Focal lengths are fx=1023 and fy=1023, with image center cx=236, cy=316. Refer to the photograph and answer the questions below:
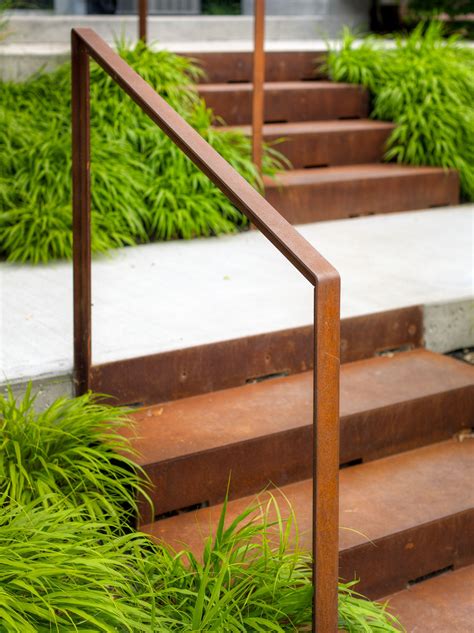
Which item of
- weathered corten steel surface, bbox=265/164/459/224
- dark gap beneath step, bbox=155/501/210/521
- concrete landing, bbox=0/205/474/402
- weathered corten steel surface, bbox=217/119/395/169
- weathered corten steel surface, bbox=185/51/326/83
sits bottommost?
dark gap beneath step, bbox=155/501/210/521

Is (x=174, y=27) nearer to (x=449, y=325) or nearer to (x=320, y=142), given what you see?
(x=320, y=142)

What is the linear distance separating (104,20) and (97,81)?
8.12 feet

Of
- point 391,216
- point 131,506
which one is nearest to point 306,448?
point 131,506

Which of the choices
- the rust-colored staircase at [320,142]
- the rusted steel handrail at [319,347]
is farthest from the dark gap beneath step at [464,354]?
the rusted steel handrail at [319,347]

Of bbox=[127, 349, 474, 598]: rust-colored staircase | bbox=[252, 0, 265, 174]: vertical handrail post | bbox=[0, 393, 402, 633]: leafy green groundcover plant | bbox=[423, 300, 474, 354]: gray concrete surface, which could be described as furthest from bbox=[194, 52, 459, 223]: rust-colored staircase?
bbox=[0, 393, 402, 633]: leafy green groundcover plant

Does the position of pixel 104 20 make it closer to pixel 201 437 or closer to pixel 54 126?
pixel 54 126

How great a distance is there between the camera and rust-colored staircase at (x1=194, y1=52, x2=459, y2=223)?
4953 millimetres

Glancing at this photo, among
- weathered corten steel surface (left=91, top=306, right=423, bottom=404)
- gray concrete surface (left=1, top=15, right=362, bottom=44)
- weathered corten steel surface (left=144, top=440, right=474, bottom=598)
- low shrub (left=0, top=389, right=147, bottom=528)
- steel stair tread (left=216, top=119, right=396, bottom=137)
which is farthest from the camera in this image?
gray concrete surface (left=1, top=15, right=362, bottom=44)

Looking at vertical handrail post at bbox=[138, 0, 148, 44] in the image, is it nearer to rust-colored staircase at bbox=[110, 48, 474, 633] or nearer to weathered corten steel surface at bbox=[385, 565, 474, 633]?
rust-colored staircase at bbox=[110, 48, 474, 633]

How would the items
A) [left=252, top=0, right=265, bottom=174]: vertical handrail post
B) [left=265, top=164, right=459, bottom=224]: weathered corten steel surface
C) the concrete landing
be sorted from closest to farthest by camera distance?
the concrete landing
[left=252, top=0, right=265, bottom=174]: vertical handrail post
[left=265, top=164, right=459, bottom=224]: weathered corten steel surface

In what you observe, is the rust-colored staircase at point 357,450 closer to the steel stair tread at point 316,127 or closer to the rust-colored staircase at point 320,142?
the rust-colored staircase at point 320,142

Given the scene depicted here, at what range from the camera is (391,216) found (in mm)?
5145

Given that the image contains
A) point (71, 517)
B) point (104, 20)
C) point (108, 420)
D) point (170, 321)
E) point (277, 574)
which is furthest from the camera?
point (104, 20)

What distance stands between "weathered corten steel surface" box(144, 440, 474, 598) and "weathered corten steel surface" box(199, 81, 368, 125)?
2.79m
